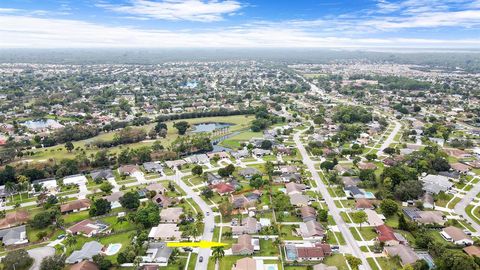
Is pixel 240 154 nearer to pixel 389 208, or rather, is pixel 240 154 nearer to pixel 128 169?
pixel 128 169

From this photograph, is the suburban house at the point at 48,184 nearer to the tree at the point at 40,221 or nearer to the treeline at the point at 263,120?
the tree at the point at 40,221

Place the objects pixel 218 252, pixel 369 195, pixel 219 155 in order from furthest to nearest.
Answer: pixel 219 155 → pixel 369 195 → pixel 218 252

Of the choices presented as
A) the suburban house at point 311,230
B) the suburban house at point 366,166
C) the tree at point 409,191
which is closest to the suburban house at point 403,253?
the suburban house at point 311,230

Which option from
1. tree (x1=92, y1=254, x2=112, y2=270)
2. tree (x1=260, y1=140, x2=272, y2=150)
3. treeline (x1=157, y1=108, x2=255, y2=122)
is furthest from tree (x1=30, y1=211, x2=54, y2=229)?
treeline (x1=157, y1=108, x2=255, y2=122)

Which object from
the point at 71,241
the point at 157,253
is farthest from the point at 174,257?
the point at 71,241

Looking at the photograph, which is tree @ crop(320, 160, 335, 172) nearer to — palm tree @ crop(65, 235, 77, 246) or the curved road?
the curved road
